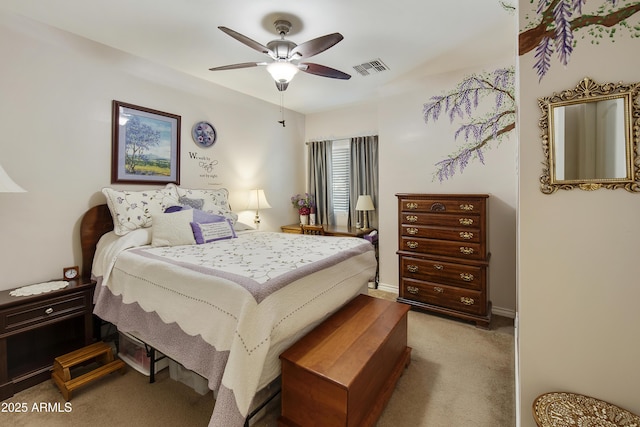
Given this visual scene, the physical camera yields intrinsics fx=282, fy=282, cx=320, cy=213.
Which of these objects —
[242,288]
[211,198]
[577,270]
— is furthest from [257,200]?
[577,270]

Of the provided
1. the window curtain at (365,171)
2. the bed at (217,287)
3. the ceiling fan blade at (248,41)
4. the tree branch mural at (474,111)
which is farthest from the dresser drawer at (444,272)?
the ceiling fan blade at (248,41)

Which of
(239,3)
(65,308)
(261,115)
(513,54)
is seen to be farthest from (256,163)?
(513,54)

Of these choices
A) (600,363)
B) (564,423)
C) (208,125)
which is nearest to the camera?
(564,423)

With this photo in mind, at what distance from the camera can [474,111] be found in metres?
3.10

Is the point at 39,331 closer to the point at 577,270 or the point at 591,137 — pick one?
the point at 577,270

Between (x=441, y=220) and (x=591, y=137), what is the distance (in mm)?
1878

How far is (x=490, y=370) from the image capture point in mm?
2107

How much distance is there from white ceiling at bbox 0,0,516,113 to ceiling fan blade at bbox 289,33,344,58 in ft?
1.02

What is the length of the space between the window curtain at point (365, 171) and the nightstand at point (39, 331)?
130 inches

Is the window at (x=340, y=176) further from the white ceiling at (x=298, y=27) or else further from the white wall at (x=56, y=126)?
the white wall at (x=56, y=126)

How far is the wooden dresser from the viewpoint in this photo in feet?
8.99

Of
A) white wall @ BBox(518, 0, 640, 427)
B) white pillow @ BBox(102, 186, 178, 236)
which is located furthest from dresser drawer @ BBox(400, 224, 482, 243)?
white pillow @ BBox(102, 186, 178, 236)

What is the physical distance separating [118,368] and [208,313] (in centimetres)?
123

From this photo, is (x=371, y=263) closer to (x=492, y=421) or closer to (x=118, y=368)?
(x=492, y=421)
